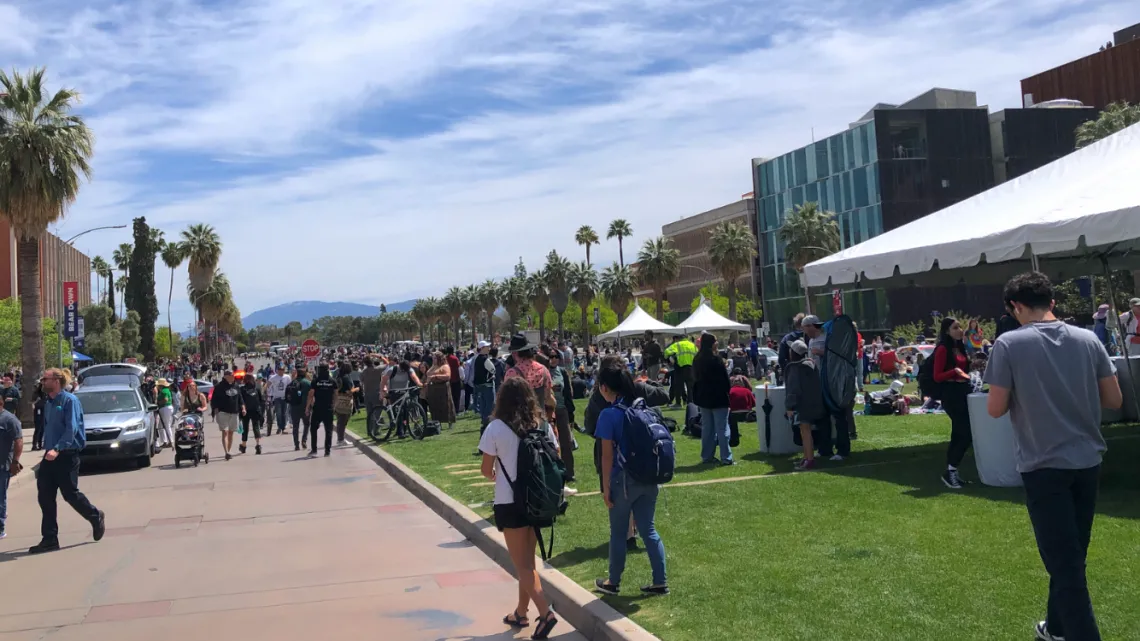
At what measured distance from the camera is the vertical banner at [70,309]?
150ft

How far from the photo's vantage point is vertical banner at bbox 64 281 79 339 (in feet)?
150

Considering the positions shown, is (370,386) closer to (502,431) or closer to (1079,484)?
(502,431)

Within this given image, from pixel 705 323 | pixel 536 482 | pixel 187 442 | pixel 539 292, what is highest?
pixel 539 292

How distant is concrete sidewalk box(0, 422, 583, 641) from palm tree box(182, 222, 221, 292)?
63856 millimetres

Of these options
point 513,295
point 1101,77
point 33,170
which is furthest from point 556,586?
point 513,295

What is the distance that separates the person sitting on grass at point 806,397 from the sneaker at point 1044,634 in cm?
638

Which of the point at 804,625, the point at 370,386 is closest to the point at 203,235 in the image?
the point at 370,386

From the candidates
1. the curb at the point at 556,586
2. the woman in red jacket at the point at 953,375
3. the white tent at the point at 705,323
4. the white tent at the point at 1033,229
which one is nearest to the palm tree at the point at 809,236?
the white tent at the point at 705,323

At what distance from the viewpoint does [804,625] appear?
5469 millimetres

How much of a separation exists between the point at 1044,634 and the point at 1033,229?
235 inches

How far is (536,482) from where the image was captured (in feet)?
19.9

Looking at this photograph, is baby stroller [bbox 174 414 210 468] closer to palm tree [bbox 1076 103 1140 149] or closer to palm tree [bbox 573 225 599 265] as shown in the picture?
palm tree [bbox 1076 103 1140 149]

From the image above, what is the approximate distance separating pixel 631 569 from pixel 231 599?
3136mm

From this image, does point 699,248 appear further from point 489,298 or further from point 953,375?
point 953,375
